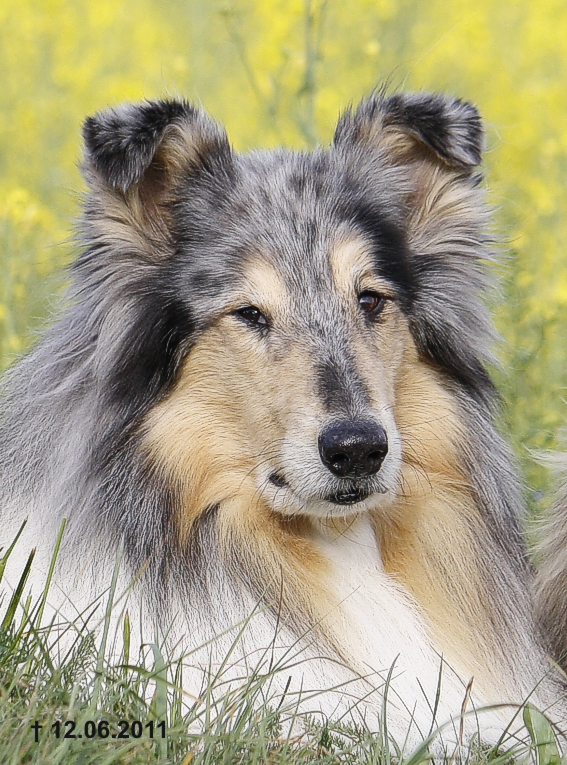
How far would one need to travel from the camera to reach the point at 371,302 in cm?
390

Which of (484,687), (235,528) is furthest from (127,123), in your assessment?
(484,687)

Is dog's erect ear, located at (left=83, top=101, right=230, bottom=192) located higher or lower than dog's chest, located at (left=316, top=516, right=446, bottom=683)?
higher

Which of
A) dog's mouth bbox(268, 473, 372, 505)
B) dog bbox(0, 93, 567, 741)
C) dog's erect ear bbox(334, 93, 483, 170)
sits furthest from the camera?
dog's erect ear bbox(334, 93, 483, 170)

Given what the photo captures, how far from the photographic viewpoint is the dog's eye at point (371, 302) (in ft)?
12.7

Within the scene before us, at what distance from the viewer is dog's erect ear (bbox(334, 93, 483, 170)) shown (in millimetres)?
4105

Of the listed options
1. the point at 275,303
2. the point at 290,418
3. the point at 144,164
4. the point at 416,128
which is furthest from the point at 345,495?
the point at 416,128

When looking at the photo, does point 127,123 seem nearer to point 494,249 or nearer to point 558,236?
point 494,249

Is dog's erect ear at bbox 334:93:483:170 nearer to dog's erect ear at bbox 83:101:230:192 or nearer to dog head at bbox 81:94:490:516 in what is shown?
dog head at bbox 81:94:490:516

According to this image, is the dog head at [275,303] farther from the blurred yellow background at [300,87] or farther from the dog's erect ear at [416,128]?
the blurred yellow background at [300,87]

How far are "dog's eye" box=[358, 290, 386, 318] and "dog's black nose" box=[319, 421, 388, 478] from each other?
0.52 m

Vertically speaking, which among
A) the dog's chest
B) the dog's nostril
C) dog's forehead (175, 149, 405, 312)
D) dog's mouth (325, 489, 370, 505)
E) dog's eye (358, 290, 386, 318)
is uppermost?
dog's forehead (175, 149, 405, 312)

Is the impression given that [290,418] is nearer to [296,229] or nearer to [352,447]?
[352,447]

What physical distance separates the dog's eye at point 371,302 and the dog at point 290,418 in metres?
0.01

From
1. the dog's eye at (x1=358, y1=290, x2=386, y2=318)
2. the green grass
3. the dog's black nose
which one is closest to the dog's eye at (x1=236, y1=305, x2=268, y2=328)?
the dog's eye at (x1=358, y1=290, x2=386, y2=318)
